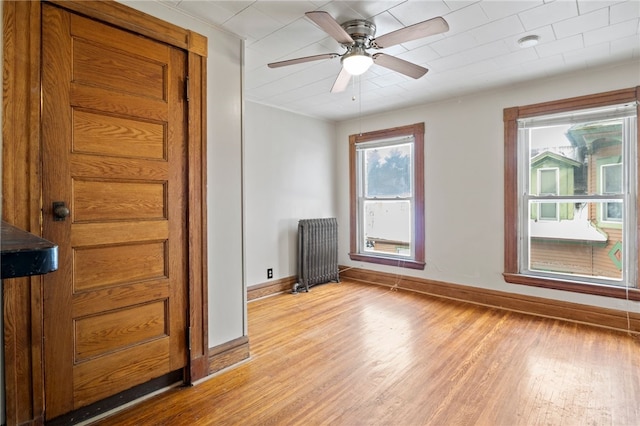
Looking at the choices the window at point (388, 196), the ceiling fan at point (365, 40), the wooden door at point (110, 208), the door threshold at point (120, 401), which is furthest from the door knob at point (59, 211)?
the window at point (388, 196)

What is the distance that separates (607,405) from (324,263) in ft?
10.8

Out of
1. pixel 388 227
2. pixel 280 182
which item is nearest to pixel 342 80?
pixel 280 182

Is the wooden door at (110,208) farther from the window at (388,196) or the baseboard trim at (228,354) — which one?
the window at (388,196)

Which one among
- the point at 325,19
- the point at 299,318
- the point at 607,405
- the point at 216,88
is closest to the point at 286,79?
the point at 216,88

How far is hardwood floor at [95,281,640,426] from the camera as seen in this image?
1843 millimetres

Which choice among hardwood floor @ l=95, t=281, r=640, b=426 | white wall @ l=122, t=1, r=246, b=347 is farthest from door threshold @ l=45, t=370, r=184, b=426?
white wall @ l=122, t=1, r=246, b=347

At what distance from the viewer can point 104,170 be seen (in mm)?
1833

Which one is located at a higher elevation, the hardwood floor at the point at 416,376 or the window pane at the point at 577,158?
the window pane at the point at 577,158

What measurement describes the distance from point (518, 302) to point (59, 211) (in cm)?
410

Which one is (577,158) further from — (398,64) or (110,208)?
(110,208)

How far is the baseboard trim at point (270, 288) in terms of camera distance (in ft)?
13.2

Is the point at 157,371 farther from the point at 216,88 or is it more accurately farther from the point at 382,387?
the point at 216,88

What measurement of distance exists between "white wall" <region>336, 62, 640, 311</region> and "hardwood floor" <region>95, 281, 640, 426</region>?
0.67 metres

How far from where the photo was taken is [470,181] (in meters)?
3.96
